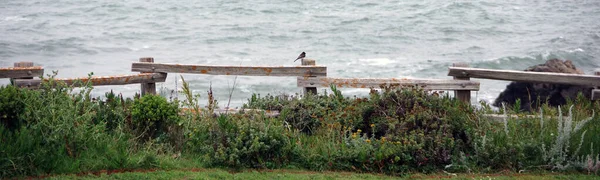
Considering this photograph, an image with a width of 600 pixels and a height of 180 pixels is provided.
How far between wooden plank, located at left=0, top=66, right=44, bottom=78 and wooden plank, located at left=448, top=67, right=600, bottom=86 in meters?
6.89

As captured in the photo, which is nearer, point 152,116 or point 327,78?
point 152,116

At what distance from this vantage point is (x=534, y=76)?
1013 centimetres

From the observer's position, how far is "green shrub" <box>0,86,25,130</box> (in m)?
7.50

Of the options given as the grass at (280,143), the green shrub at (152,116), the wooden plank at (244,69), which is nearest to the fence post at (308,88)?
the wooden plank at (244,69)

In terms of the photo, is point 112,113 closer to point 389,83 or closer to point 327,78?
point 327,78

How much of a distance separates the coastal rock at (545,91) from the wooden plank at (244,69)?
30.8 feet

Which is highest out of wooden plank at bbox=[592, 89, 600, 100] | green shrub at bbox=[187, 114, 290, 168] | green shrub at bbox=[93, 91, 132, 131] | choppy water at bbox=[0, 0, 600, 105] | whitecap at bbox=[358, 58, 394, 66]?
choppy water at bbox=[0, 0, 600, 105]

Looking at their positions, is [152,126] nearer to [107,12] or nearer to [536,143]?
[536,143]

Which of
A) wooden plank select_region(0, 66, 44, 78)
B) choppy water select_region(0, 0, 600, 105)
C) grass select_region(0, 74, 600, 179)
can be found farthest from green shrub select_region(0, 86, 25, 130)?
choppy water select_region(0, 0, 600, 105)

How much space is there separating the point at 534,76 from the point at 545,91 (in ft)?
30.6

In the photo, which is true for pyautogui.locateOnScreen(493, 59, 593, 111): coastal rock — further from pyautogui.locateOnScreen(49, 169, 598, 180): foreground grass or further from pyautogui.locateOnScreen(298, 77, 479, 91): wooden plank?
pyautogui.locateOnScreen(49, 169, 598, 180): foreground grass

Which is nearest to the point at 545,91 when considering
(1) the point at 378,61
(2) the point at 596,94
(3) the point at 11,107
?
(2) the point at 596,94

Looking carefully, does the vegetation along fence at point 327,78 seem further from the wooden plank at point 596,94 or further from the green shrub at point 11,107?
the green shrub at point 11,107

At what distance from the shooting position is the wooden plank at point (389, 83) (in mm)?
10297
